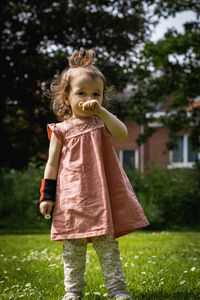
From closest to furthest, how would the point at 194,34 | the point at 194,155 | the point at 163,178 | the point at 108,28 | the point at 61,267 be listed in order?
1. the point at 61,267
2. the point at 194,34
3. the point at 108,28
4. the point at 163,178
5. the point at 194,155

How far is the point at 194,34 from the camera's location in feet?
26.0

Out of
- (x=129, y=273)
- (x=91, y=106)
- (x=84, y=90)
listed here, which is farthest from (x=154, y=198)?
(x=91, y=106)

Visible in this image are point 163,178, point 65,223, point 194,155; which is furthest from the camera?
point 194,155

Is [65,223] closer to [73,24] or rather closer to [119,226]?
[119,226]

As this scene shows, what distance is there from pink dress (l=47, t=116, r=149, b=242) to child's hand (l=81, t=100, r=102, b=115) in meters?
0.19

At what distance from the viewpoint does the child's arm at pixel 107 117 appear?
2.72m

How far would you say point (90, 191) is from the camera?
2.73 metres

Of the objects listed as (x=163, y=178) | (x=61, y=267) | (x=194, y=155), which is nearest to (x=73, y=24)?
(x=163, y=178)

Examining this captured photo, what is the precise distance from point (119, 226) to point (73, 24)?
Answer: 349 inches

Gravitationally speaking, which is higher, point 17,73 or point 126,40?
point 126,40

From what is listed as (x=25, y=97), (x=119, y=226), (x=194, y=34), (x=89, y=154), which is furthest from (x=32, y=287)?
(x=25, y=97)

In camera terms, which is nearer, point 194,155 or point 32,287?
point 32,287

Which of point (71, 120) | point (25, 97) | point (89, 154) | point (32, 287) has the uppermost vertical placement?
point (25, 97)

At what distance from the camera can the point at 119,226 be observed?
9.07 feet
